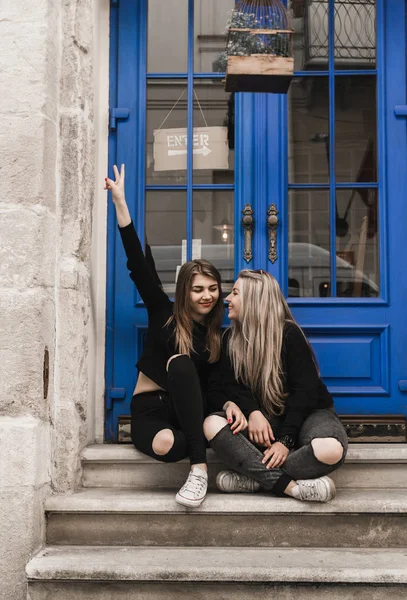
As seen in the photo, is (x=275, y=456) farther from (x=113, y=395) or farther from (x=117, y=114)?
(x=117, y=114)

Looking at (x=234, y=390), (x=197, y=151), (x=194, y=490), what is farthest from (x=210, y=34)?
(x=194, y=490)

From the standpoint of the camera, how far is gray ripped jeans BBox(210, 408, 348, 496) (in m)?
3.14

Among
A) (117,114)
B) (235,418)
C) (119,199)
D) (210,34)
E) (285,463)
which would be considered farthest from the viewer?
(210,34)

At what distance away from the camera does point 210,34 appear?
404 cm

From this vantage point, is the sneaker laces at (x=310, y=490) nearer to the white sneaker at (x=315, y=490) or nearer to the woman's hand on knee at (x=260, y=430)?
the white sneaker at (x=315, y=490)

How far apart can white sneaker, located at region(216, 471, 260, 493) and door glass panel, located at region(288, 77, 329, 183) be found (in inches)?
65.3

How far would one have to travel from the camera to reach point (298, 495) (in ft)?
10.2

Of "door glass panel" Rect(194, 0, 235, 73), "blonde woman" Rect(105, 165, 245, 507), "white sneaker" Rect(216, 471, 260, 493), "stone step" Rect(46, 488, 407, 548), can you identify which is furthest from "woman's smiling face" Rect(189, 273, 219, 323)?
"door glass panel" Rect(194, 0, 235, 73)

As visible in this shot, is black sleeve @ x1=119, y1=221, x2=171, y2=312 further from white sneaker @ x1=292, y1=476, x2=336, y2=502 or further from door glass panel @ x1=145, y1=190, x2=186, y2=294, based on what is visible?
white sneaker @ x1=292, y1=476, x2=336, y2=502

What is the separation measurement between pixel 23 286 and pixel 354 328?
5.76 ft

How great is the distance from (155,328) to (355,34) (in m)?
2.01

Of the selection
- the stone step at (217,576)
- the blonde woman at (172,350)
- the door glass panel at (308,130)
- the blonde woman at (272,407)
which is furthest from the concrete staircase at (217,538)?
the door glass panel at (308,130)

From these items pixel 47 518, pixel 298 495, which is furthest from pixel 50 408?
pixel 298 495

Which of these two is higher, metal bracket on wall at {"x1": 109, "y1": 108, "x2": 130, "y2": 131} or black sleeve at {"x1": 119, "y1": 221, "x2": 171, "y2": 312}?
metal bracket on wall at {"x1": 109, "y1": 108, "x2": 130, "y2": 131}
